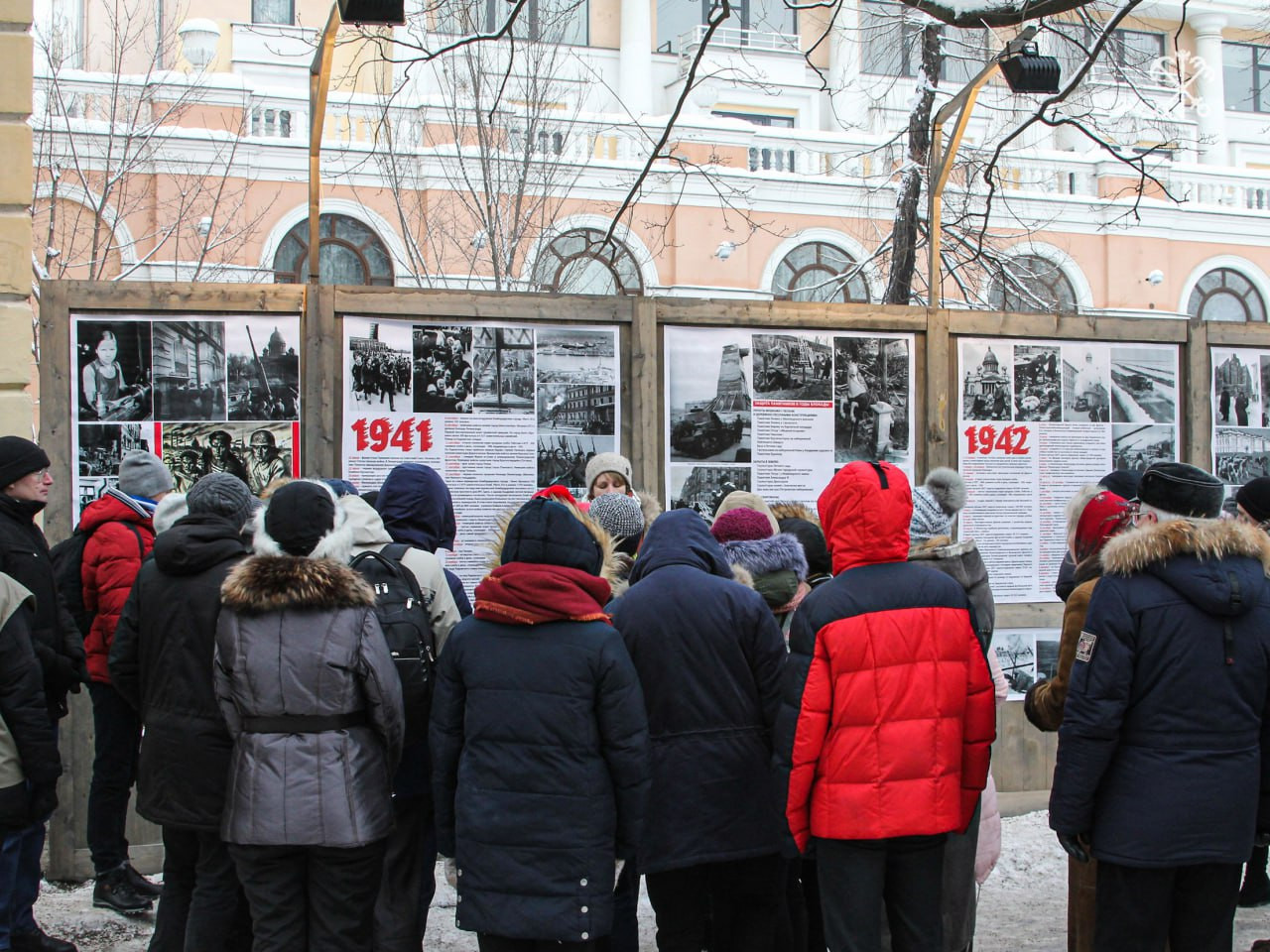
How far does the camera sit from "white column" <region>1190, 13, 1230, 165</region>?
4125cm

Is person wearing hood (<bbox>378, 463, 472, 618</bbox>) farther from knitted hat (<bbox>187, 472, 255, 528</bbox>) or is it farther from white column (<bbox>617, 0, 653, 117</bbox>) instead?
white column (<bbox>617, 0, 653, 117</bbox>)

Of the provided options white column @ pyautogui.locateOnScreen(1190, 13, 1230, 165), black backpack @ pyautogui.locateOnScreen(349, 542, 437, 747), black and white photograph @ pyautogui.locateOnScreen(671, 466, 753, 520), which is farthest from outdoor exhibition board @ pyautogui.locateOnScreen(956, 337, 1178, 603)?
white column @ pyautogui.locateOnScreen(1190, 13, 1230, 165)

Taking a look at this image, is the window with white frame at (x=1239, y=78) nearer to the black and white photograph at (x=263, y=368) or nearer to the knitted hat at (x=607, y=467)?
the knitted hat at (x=607, y=467)

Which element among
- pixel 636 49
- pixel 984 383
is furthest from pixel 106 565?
pixel 636 49

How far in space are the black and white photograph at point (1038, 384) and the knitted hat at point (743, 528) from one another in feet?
10.6

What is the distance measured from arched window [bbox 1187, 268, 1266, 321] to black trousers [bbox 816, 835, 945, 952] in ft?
110

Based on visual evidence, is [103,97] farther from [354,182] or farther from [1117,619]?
[1117,619]

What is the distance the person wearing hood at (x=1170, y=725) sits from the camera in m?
3.82

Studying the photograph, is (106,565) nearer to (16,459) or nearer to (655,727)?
(16,459)

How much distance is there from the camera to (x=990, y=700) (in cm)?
404

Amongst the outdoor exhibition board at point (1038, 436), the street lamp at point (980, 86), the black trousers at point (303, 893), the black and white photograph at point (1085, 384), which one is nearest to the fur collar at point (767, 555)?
the black trousers at point (303, 893)

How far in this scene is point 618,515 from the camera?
5777 mm

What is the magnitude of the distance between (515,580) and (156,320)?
3.37 metres

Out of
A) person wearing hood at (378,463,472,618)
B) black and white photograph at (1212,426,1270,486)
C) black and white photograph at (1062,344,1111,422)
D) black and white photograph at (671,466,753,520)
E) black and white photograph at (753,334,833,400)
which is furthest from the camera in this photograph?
black and white photograph at (1212,426,1270,486)
